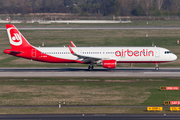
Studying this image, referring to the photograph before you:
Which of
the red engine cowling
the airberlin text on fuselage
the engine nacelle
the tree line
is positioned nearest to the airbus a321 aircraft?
the airberlin text on fuselage

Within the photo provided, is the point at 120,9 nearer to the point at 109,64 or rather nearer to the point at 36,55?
the point at 36,55

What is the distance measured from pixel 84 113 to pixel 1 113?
8481mm

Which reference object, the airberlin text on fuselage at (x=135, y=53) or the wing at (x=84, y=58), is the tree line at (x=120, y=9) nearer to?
the airberlin text on fuselage at (x=135, y=53)

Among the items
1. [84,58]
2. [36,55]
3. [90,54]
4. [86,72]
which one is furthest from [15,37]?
[86,72]

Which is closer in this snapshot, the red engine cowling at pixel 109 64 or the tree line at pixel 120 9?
the red engine cowling at pixel 109 64

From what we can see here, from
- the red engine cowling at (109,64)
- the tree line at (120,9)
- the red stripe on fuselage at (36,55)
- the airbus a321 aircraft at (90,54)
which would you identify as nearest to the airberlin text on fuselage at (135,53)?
the airbus a321 aircraft at (90,54)

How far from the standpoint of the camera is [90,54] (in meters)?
48.1

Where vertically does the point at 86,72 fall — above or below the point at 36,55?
below

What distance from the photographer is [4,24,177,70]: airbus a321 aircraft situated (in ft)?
156

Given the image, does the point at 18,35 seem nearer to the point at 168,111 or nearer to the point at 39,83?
the point at 39,83

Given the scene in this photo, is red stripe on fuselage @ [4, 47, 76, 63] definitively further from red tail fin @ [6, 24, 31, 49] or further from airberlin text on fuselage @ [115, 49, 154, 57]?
airberlin text on fuselage @ [115, 49, 154, 57]

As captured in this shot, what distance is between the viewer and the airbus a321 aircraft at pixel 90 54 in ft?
156

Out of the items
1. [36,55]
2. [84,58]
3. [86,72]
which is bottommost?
[86,72]

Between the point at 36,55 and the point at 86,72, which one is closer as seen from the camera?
the point at 86,72
